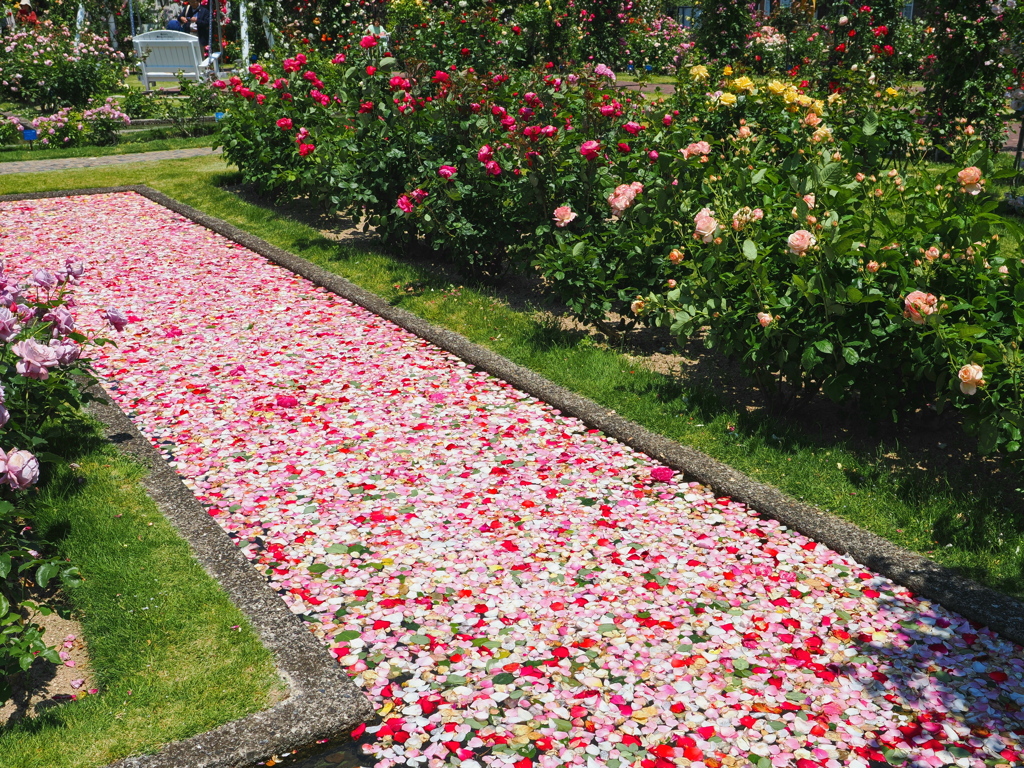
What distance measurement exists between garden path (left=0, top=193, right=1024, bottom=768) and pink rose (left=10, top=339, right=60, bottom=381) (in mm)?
1006

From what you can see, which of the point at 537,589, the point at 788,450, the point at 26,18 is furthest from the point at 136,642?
the point at 26,18

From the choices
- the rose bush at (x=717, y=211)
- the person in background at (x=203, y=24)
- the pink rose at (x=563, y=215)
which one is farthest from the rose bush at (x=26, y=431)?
the person in background at (x=203, y=24)

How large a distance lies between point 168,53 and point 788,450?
20.9 m

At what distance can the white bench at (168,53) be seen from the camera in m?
21.0

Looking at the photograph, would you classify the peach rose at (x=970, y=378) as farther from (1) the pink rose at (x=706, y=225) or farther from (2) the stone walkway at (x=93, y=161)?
(2) the stone walkway at (x=93, y=161)

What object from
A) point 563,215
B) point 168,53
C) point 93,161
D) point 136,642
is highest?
point 168,53

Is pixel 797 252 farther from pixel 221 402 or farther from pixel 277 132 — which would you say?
pixel 277 132

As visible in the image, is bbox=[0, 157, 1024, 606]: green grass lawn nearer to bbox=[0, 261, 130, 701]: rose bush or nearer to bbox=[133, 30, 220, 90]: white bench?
bbox=[0, 261, 130, 701]: rose bush

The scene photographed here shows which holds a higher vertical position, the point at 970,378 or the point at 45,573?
the point at 970,378

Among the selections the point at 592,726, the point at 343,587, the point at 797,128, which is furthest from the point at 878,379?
the point at 797,128

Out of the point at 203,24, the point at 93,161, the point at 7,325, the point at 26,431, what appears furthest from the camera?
the point at 203,24

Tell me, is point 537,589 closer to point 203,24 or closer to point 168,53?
point 168,53

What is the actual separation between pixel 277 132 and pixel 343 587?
7.57 meters

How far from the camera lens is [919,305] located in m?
3.63
